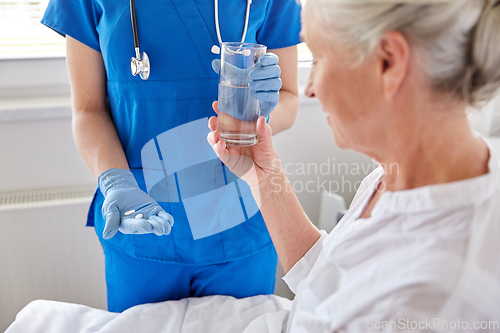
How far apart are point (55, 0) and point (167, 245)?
0.72m

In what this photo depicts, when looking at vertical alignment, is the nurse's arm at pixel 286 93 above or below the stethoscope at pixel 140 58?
below

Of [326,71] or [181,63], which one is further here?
[181,63]

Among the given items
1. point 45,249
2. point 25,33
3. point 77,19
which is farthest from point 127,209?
point 25,33

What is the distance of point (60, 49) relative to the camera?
1703 millimetres

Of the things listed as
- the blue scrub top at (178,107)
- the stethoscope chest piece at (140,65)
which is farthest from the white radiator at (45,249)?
the stethoscope chest piece at (140,65)

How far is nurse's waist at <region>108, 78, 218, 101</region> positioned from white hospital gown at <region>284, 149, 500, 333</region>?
0.57 metres

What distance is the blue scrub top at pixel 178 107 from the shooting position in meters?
1.06

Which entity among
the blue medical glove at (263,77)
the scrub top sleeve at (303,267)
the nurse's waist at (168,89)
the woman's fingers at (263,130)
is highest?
the blue medical glove at (263,77)

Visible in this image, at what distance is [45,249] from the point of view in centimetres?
164

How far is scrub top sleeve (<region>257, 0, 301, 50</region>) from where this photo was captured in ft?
3.86

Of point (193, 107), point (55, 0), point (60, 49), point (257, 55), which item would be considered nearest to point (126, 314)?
point (193, 107)

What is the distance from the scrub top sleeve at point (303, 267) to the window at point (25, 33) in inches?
50.2

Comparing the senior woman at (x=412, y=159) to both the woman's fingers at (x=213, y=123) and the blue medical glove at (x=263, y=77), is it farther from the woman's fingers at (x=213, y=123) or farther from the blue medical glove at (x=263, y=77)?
the woman's fingers at (x=213, y=123)

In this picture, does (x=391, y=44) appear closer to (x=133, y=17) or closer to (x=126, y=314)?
(x=133, y=17)
